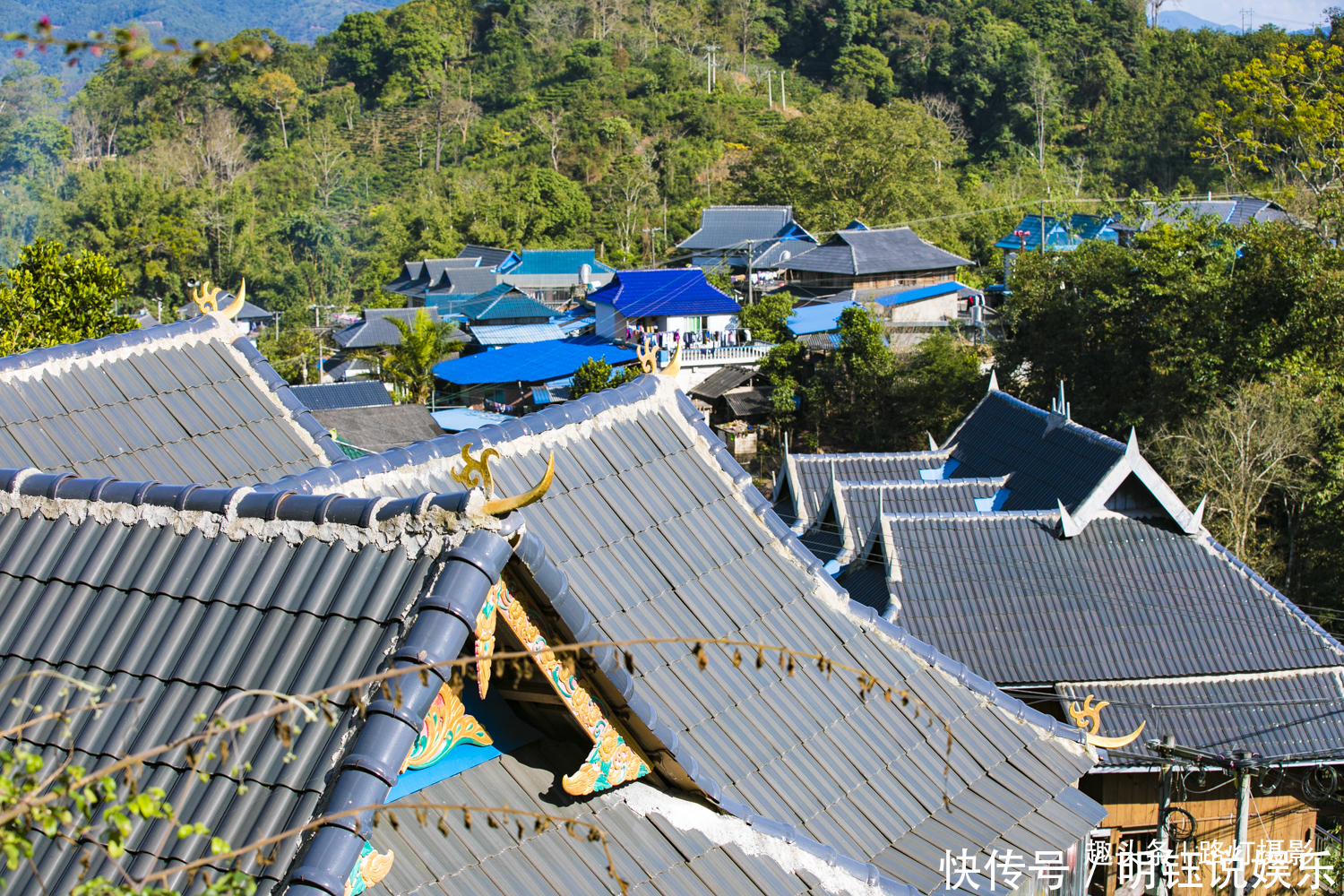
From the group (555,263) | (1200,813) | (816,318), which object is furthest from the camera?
(555,263)

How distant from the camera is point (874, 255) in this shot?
48438mm

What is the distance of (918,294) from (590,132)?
46.8 m

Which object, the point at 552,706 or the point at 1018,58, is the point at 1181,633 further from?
the point at 1018,58

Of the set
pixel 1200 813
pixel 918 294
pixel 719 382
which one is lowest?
pixel 719 382

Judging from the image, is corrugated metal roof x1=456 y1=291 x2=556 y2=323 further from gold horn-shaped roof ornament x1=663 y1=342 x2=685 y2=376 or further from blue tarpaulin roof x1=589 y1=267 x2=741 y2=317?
gold horn-shaped roof ornament x1=663 y1=342 x2=685 y2=376

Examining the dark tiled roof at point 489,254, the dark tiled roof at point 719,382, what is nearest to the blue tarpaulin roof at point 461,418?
the dark tiled roof at point 719,382

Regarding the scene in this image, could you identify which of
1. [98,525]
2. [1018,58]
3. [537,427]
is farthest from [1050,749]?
[1018,58]

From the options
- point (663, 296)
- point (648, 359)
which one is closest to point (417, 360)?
point (663, 296)

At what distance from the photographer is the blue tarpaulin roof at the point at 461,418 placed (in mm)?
35844

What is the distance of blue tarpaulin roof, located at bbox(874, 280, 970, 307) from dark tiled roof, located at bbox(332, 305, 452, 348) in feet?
63.8

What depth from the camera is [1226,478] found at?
832 inches

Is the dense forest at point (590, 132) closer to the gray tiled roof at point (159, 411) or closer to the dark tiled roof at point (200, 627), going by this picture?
the gray tiled roof at point (159, 411)

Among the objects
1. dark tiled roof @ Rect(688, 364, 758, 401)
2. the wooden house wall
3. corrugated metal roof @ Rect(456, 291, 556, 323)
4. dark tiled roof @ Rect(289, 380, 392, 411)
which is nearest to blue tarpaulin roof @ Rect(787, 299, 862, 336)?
dark tiled roof @ Rect(688, 364, 758, 401)

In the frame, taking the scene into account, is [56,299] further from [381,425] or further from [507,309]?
[507,309]
